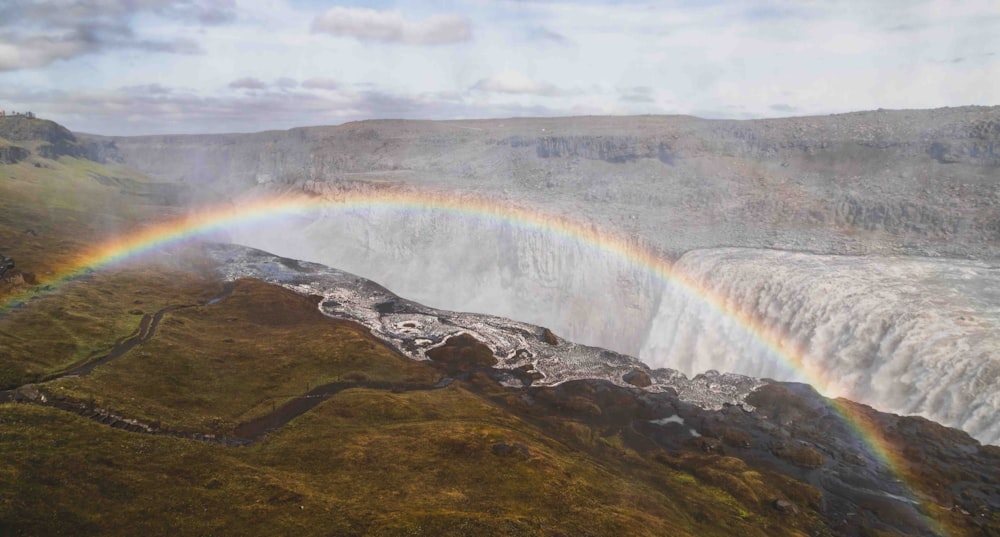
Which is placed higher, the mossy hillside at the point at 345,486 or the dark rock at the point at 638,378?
the mossy hillside at the point at 345,486

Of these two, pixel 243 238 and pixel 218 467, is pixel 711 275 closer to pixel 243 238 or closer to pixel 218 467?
pixel 218 467

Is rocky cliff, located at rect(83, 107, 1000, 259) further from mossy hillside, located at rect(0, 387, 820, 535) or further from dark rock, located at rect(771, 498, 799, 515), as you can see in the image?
mossy hillside, located at rect(0, 387, 820, 535)

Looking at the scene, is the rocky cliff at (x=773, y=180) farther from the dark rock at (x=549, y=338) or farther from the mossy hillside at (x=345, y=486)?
the mossy hillside at (x=345, y=486)

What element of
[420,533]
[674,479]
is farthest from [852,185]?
[420,533]

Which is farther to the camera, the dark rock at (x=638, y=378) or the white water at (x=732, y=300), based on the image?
the dark rock at (x=638, y=378)

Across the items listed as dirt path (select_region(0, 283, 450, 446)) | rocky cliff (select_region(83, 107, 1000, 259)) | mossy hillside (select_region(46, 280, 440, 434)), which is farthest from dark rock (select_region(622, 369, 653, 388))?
rocky cliff (select_region(83, 107, 1000, 259))

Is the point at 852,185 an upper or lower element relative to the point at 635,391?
upper

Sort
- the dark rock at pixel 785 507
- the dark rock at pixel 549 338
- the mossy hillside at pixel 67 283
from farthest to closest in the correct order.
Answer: the dark rock at pixel 549 338 < the mossy hillside at pixel 67 283 < the dark rock at pixel 785 507

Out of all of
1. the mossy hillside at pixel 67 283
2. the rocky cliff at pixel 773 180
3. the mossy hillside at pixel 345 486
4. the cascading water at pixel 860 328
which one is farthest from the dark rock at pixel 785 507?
the mossy hillside at pixel 67 283
